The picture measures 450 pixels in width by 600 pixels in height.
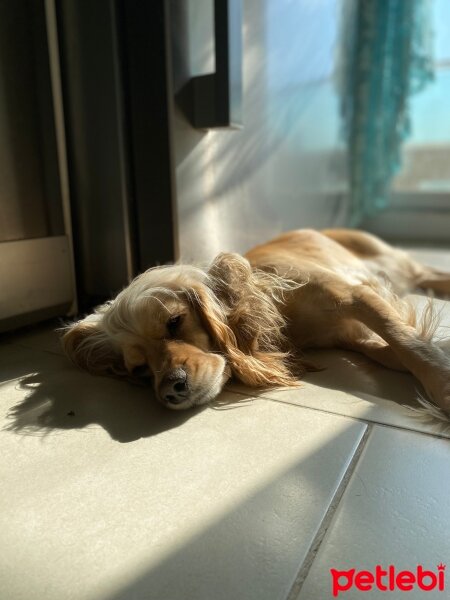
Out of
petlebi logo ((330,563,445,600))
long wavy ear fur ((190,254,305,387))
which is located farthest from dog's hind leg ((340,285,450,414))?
petlebi logo ((330,563,445,600))

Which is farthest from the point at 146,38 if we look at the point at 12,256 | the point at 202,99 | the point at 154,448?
the point at 154,448

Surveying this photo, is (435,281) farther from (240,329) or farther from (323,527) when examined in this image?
(323,527)

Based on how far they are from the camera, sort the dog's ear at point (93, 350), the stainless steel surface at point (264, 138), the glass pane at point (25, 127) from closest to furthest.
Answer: the dog's ear at point (93, 350) < the glass pane at point (25, 127) < the stainless steel surface at point (264, 138)

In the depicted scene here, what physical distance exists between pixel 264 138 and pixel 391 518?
1866 mm

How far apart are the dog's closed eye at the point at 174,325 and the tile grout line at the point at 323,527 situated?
536 mm

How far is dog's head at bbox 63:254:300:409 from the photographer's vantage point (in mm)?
1097

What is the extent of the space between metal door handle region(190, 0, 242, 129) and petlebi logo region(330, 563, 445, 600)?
1.44 m

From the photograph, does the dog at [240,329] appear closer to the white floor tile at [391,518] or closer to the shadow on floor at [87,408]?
the shadow on floor at [87,408]

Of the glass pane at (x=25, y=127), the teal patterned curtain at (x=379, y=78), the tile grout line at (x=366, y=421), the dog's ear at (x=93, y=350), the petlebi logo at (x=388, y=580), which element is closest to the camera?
the petlebi logo at (x=388, y=580)

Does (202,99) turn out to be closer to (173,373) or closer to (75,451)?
(173,373)

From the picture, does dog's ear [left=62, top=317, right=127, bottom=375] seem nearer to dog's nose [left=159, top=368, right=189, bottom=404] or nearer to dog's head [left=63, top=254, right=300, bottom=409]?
dog's head [left=63, top=254, right=300, bottom=409]

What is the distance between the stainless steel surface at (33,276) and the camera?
1.55m

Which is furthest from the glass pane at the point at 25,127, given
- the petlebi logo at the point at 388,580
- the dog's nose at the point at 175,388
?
the petlebi logo at the point at 388,580

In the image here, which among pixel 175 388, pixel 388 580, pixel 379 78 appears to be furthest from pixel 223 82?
pixel 379 78
